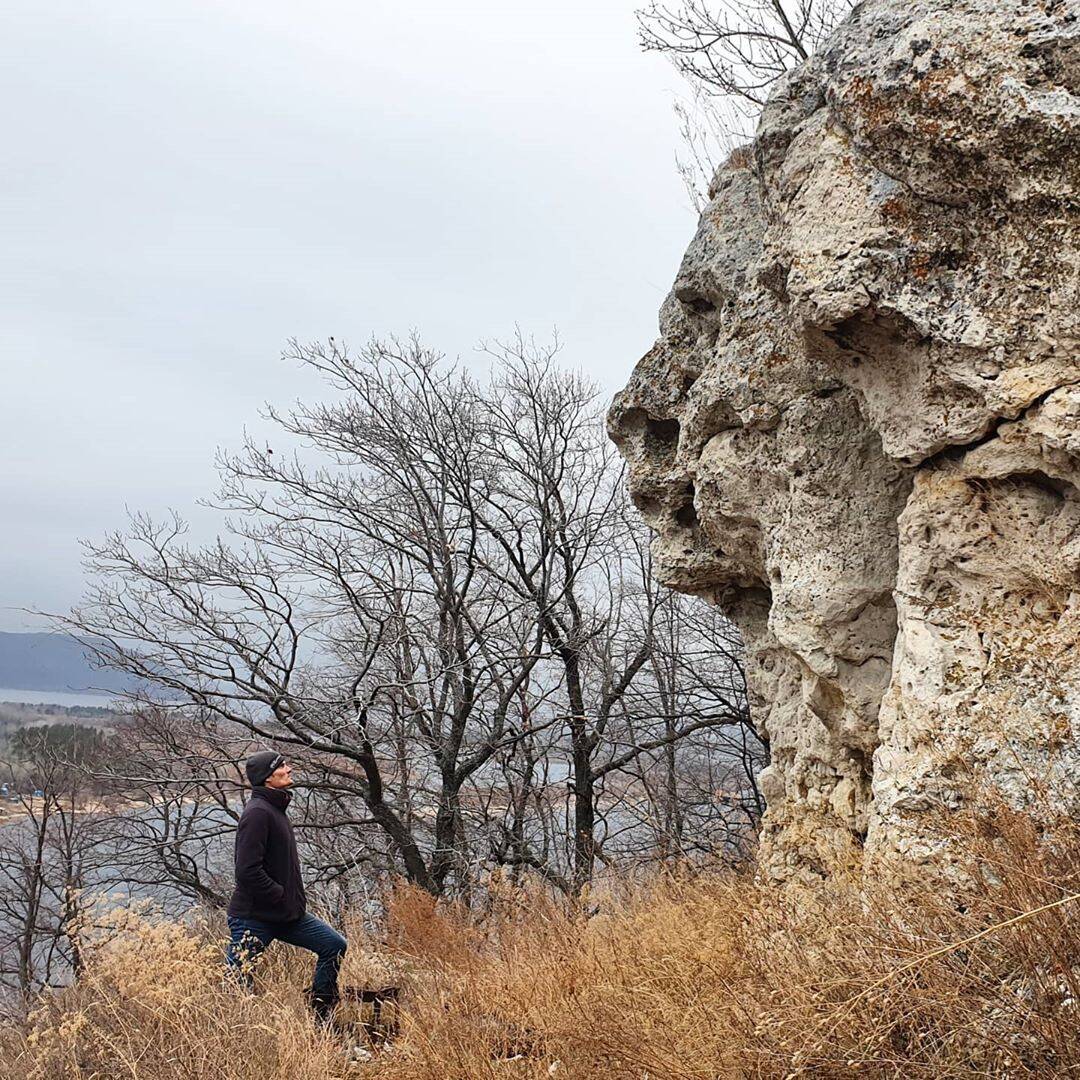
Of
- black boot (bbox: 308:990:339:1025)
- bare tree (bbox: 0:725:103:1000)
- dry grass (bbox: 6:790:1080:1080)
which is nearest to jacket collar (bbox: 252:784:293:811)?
dry grass (bbox: 6:790:1080:1080)

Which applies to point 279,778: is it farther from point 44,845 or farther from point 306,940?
point 44,845

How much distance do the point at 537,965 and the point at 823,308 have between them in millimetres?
3589

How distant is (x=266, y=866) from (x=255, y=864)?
0.20m

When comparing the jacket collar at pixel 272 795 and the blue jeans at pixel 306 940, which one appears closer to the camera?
the blue jeans at pixel 306 940

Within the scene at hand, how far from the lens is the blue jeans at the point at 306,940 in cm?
509

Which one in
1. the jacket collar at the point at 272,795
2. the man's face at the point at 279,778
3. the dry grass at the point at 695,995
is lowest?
the dry grass at the point at 695,995

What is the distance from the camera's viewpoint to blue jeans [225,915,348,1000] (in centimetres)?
509

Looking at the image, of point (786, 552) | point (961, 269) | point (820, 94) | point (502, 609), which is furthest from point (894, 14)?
point (502, 609)

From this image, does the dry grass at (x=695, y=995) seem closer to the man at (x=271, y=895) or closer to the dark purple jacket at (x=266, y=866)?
the man at (x=271, y=895)

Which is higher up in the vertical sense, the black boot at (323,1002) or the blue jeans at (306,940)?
the blue jeans at (306,940)

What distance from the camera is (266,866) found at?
5234 millimetres

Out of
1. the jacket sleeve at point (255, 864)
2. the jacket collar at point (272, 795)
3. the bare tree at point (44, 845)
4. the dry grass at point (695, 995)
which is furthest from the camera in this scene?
the bare tree at point (44, 845)

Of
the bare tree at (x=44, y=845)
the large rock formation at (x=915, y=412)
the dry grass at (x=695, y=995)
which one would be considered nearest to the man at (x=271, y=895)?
the dry grass at (x=695, y=995)

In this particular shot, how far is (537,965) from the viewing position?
15.1 ft
